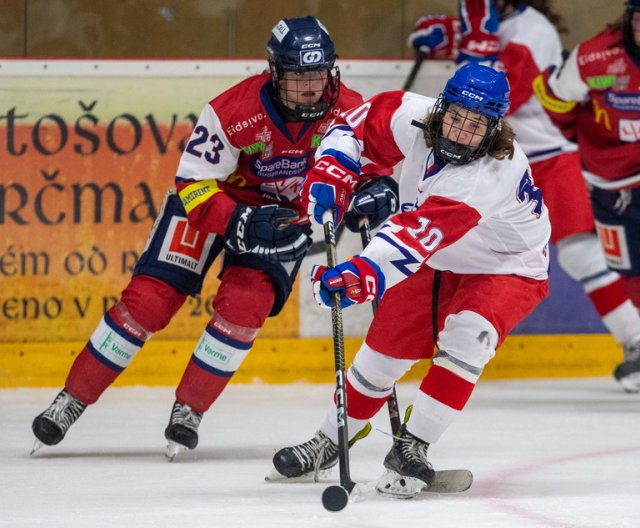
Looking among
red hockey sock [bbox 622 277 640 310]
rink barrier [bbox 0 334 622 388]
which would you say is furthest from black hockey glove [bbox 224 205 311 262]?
red hockey sock [bbox 622 277 640 310]

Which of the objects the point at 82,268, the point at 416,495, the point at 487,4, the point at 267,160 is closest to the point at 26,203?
the point at 82,268

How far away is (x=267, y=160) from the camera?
411cm

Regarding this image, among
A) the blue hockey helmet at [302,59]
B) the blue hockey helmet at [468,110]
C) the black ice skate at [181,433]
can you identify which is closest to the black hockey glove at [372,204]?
the blue hockey helmet at [302,59]

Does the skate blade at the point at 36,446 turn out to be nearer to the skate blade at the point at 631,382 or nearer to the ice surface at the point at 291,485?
the ice surface at the point at 291,485

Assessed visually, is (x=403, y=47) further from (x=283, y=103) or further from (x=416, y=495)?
(x=416, y=495)

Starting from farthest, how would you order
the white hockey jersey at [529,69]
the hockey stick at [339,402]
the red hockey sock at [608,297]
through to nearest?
the white hockey jersey at [529,69] < the red hockey sock at [608,297] < the hockey stick at [339,402]

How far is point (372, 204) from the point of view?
376 centimetres

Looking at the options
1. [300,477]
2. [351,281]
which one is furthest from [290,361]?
[351,281]

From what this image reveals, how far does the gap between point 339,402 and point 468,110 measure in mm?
698

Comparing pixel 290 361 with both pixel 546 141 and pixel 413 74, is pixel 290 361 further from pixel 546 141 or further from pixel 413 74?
pixel 546 141

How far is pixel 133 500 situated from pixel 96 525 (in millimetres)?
305

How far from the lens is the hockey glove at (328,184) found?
3.49 m

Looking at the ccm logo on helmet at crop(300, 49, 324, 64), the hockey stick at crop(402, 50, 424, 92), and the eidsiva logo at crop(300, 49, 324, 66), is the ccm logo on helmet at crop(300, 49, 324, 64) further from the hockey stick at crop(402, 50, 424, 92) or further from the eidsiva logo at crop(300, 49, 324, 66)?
the hockey stick at crop(402, 50, 424, 92)

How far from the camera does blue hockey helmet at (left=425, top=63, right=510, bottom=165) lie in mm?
3316
